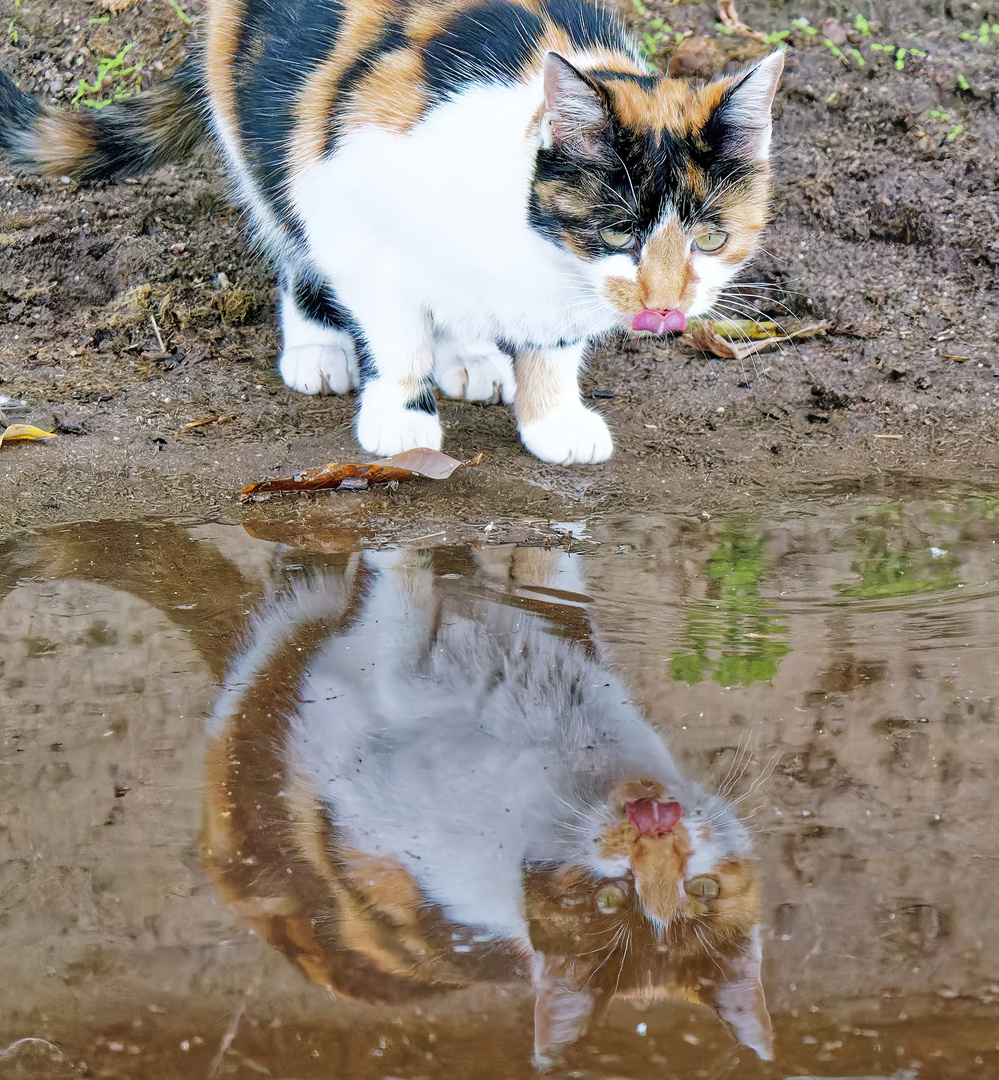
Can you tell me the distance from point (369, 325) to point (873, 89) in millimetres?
1762

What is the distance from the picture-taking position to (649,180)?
1895 millimetres

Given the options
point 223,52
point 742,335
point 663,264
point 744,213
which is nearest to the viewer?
point 663,264

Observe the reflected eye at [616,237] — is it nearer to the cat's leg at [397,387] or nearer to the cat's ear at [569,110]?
the cat's ear at [569,110]

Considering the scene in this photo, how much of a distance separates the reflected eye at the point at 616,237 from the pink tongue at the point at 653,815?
1.11 meters

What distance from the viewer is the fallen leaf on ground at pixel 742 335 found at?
280 centimetres

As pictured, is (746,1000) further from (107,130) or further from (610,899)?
(107,130)

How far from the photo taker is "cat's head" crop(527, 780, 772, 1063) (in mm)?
958

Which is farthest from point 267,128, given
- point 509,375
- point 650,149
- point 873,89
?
point 873,89

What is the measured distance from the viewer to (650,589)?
1.74 metres

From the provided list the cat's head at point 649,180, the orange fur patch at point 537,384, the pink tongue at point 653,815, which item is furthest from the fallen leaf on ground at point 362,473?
the pink tongue at point 653,815

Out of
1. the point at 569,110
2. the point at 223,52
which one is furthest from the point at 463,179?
the point at 223,52

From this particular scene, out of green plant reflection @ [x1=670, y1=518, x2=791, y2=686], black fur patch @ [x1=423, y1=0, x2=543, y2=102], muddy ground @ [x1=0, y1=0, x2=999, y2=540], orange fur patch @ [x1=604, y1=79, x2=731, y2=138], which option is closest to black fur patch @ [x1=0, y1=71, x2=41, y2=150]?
muddy ground @ [x1=0, y1=0, x2=999, y2=540]

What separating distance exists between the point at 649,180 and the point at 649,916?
1.32 metres

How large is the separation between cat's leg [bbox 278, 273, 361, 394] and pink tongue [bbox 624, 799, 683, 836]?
1.67 metres
